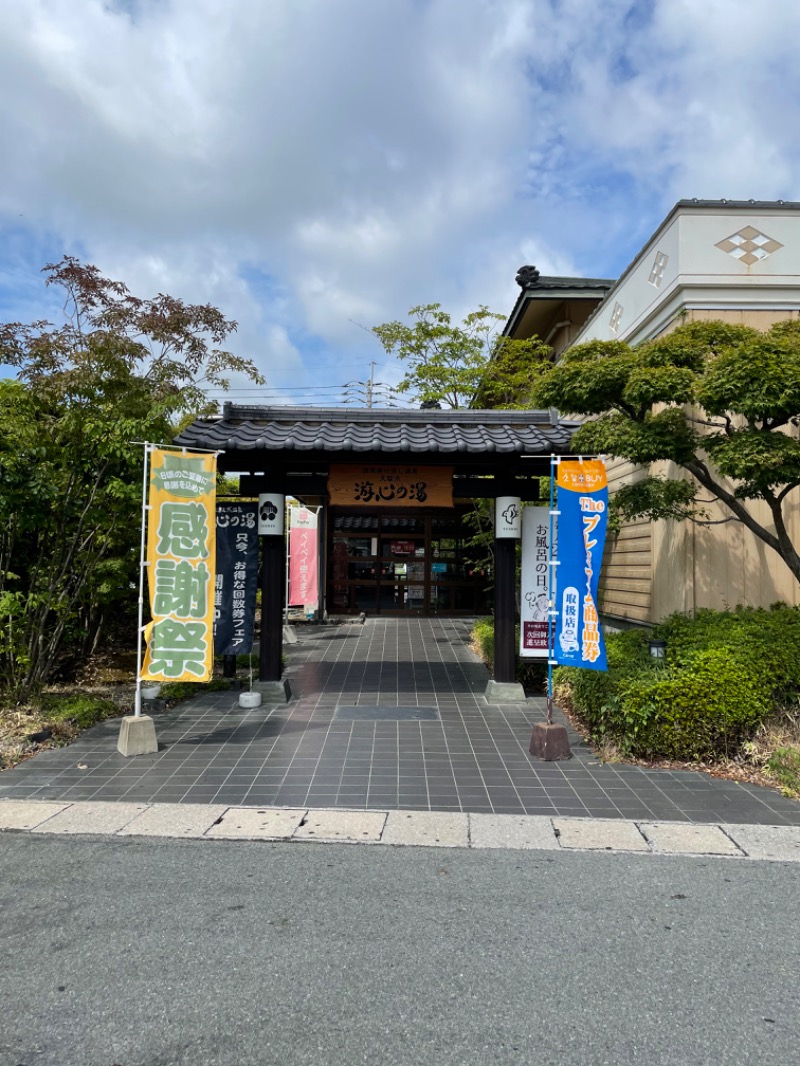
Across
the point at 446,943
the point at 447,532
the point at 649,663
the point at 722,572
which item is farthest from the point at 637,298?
the point at 447,532

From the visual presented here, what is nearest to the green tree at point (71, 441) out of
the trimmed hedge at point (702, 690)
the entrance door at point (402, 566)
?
the trimmed hedge at point (702, 690)

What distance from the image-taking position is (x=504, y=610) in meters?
9.01

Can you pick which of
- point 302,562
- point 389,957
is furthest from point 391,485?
point 302,562

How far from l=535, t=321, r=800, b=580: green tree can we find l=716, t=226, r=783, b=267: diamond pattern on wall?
2.07 m

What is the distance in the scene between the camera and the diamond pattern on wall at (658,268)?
8.91 metres

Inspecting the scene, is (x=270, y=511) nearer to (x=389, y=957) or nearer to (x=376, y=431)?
(x=376, y=431)

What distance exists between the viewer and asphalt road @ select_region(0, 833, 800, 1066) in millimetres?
2693

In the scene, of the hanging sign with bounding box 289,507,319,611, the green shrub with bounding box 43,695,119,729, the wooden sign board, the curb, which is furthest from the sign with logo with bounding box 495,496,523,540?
the hanging sign with bounding box 289,507,319,611

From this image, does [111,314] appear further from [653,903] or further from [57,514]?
[653,903]

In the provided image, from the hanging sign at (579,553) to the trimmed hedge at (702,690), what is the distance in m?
0.57

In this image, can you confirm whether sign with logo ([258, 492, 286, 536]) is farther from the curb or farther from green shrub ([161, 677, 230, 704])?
the curb

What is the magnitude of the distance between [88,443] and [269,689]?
3.82m

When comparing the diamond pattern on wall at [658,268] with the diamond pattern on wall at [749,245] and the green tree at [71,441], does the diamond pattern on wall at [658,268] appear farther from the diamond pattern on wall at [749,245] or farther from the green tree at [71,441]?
the green tree at [71,441]

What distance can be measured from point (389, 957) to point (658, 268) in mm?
8917
